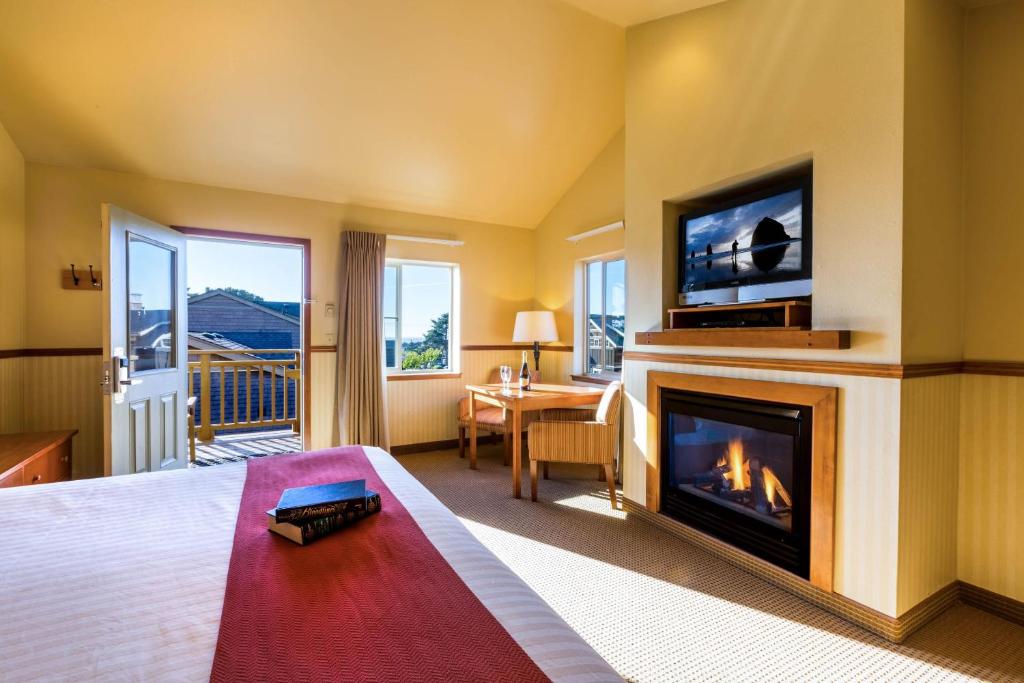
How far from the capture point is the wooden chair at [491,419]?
417 cm

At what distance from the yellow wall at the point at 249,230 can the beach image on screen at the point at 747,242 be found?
2.52 meters

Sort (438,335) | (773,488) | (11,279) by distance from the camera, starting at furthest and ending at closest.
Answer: (438,335) < (11,279) < (773,488)

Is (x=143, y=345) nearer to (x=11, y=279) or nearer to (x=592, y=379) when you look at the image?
(x=11, y=279)

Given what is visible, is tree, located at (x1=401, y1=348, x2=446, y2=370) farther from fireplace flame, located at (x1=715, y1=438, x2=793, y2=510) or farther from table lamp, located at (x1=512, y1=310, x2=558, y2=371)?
→ fireplace flame, located at (x1=715, y1=438, x2=793, y2=510)

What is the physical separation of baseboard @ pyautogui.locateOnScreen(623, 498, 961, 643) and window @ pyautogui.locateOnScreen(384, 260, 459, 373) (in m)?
3.02

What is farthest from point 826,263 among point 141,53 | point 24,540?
point 141,53

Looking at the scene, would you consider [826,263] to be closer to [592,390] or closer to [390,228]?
[592,390]

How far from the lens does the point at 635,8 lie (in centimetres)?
284

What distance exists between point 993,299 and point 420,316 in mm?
4073

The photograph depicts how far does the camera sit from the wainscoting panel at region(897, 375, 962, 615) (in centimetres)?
190

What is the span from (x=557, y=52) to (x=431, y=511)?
3133 mm

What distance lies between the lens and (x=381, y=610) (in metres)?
0.93

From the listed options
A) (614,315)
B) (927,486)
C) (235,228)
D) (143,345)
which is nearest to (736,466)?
(927,486)

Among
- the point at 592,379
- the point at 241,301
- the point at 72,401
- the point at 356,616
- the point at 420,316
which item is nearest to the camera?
the point at 356,616
